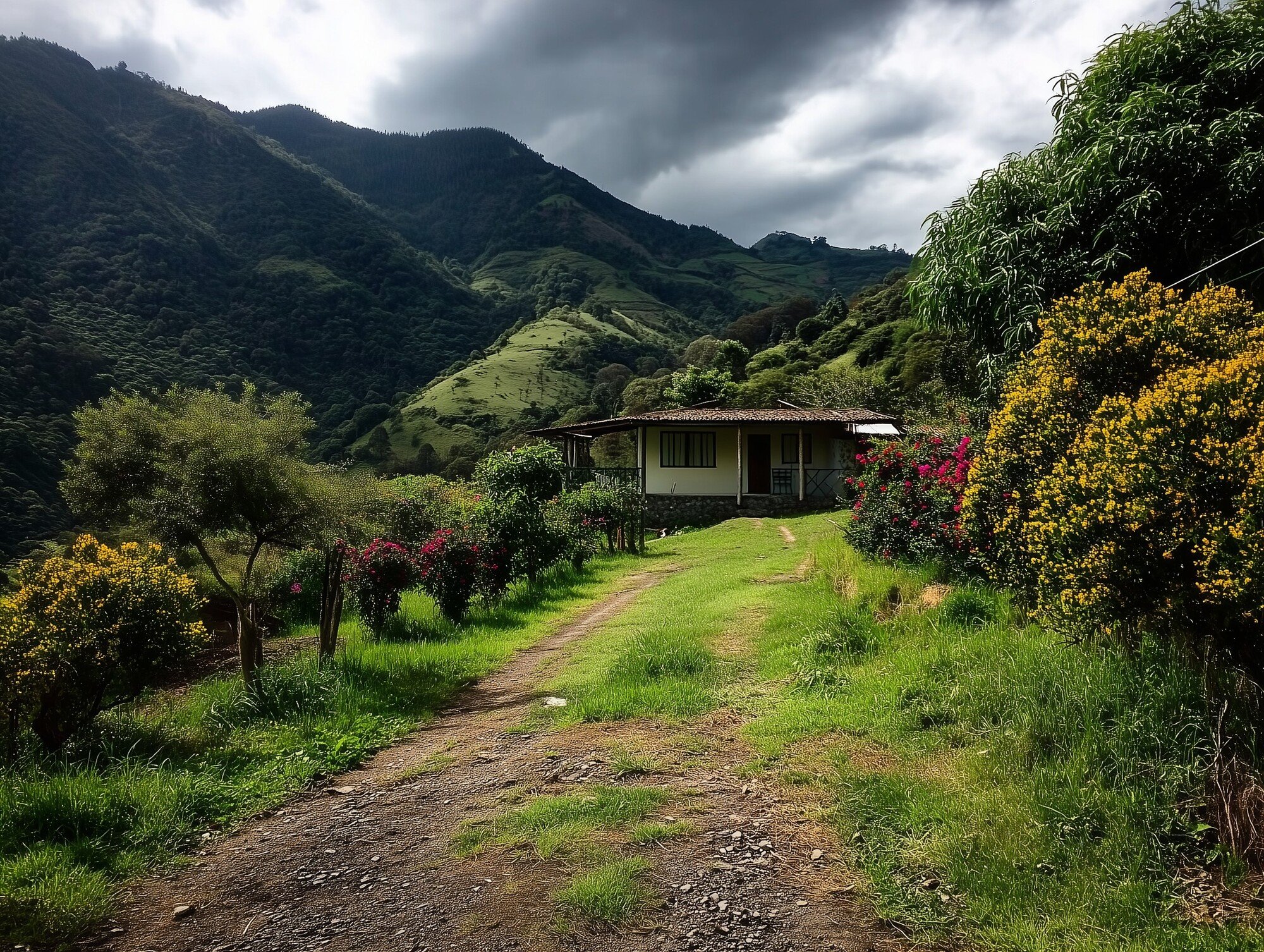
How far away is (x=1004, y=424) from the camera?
5234mm

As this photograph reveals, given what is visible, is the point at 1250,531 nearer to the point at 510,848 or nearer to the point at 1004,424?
the point at 1004,424

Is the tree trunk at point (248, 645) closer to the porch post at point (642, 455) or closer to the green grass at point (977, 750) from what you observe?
the green grass at point (977, 750)

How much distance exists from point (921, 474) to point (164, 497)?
7797mm

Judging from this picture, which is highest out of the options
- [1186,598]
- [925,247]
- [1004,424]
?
[925,247]

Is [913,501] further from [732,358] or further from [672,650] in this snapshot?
[732,358]

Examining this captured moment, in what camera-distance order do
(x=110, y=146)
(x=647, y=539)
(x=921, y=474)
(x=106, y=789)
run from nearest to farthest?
1. (x=106, y=789)
2. (x=921, y=474)
3. (x=647, y=539)
4. (x=110, y=146)

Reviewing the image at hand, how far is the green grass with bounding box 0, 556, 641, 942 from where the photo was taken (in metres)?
3.64

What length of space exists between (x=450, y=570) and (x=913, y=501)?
240 inches

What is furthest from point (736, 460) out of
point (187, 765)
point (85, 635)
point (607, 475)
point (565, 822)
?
point (565, 822)

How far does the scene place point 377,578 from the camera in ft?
29.3

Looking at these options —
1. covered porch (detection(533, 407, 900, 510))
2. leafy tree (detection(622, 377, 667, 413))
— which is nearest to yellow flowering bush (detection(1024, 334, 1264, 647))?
covered porch (detection(533, 407, 900, 510))

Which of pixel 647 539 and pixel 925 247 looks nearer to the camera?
pixel 925 247

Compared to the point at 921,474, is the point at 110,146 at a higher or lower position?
higher

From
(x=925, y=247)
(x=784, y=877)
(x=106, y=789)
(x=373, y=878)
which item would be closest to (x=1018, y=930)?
(x=784, y=877)
